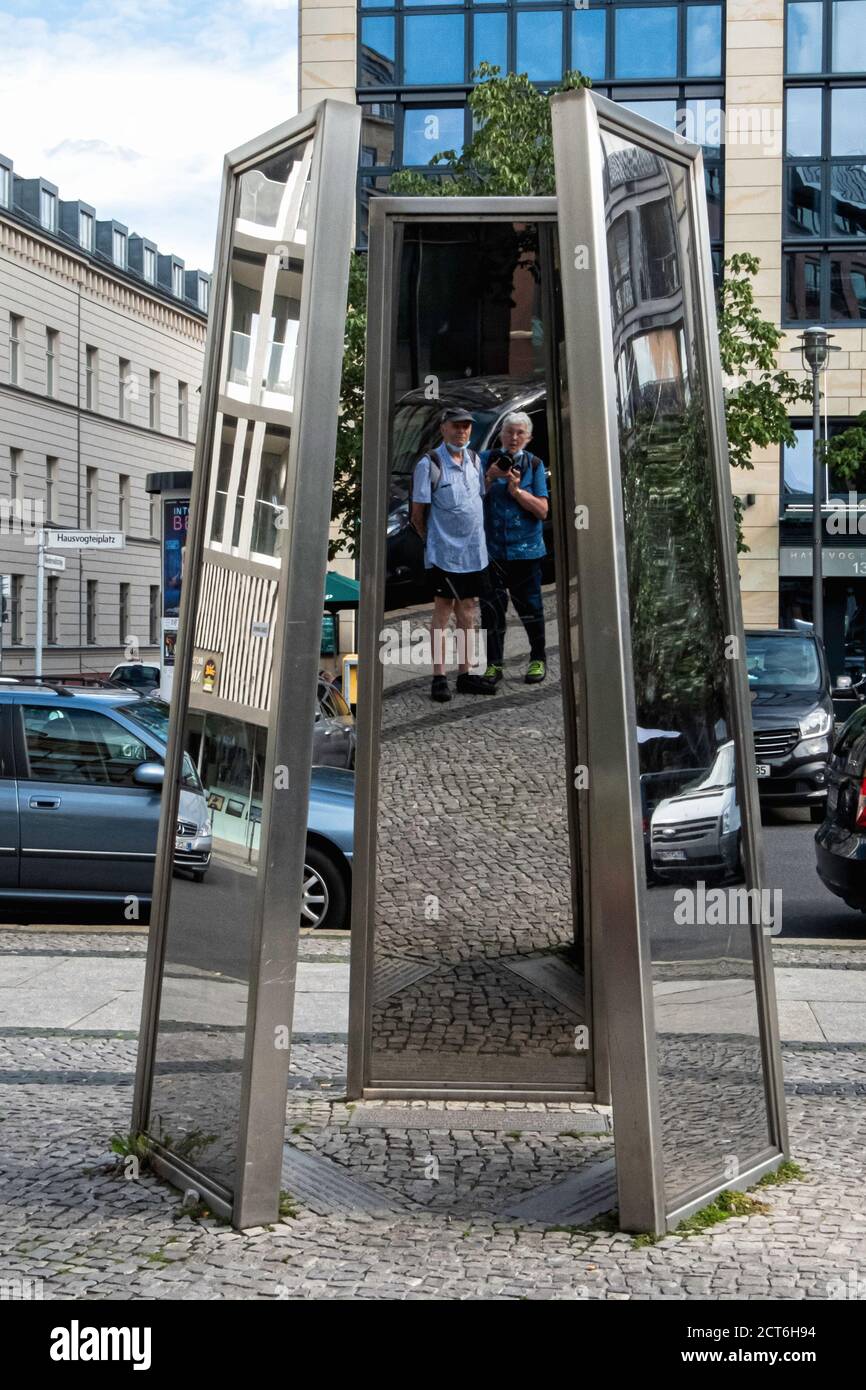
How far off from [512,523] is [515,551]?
0.31ft

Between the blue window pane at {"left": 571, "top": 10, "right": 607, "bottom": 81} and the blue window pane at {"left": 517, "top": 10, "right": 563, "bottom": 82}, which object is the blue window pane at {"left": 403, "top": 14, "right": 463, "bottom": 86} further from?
the blue window pane at {"left": 571, "top": 10, "right": 607, "bottom": 81}

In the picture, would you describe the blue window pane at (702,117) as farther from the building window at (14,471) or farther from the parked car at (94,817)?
the parked car at (94,817)

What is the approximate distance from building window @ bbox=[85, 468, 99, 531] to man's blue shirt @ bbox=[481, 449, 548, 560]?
48.4 meters

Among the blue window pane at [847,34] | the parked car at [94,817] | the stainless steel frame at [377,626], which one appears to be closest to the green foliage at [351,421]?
the parked car at [94,817]

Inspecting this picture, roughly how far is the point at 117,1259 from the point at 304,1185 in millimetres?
780

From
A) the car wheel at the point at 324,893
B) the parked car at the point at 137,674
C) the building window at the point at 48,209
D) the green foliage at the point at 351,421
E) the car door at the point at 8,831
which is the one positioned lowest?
the car wheel at the point at 324,893

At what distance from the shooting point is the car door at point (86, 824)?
1009cm

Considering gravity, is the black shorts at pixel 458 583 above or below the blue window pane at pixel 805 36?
below

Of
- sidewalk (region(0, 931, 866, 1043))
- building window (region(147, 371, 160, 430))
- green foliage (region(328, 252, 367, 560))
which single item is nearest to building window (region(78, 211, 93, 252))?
building window (region(147, 371, 160, 430))

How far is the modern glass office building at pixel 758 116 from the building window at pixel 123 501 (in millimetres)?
23653

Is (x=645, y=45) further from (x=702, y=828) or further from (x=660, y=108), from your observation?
(x=702, y=828)

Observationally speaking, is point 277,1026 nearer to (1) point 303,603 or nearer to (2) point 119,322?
(1) point 303,603

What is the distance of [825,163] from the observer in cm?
3262
